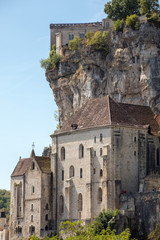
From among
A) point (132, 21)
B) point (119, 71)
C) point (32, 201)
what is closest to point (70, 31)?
point (132, 21)

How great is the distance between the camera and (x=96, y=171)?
4323 inches

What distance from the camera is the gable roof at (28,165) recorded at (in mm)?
118312

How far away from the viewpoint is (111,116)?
110750mm

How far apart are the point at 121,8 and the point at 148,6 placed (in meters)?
5.36

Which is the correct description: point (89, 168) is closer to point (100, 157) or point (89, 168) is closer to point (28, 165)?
point (100, 157)

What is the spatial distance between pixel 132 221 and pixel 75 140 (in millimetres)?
19816

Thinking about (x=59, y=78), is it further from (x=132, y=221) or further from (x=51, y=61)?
(x=132, y=221)

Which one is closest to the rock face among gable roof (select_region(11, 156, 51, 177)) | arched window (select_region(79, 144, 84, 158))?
arched window (select_region(79, 144, 84, 158))

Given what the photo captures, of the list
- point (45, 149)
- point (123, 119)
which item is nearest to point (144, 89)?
point (123, 119)

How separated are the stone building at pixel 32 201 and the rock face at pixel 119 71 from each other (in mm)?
19546

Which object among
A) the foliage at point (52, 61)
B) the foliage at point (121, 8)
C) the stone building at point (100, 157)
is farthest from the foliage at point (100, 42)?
the stone building at point (100, 157)

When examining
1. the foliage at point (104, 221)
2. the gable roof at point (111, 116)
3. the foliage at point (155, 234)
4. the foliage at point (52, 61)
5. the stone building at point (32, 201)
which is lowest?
the foliage at point (155, 234)

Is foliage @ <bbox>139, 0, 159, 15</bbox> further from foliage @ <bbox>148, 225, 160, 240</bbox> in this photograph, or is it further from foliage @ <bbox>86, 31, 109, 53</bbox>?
foliage @ <bbox>148, 225, 160, 240</bbox>

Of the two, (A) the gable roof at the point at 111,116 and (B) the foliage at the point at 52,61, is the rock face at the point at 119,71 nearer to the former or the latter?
(B) the foliage at the point at 52,61
